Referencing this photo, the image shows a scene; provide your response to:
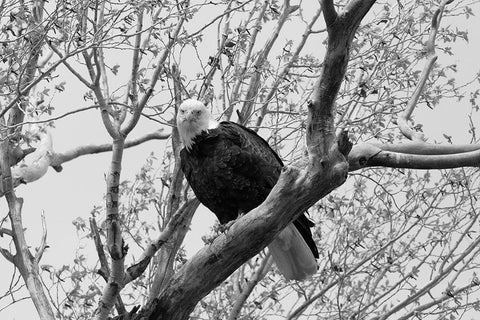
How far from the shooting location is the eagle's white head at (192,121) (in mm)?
6434

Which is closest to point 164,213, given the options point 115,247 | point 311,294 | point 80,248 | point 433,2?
point 80,248

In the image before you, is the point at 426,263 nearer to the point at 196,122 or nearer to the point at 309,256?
the point at 309,256

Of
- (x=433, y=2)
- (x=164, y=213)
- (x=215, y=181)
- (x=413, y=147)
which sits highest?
(x=433, y=2)

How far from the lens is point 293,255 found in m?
6.71

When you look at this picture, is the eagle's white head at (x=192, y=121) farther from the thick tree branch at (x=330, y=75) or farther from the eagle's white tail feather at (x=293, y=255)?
the thick tree branch at (x=330, y=75)

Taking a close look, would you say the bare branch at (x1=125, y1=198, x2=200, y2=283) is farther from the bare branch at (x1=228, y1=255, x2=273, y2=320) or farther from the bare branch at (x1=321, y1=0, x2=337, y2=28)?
the bare branch at (x1=321, y1=0, x2=337, y2=28)

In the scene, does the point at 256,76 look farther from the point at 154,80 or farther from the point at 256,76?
the point at 154,80

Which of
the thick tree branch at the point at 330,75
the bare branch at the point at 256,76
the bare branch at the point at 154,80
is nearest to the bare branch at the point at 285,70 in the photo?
the bare branch at the point at 256,76

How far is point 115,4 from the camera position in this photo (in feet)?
22.9

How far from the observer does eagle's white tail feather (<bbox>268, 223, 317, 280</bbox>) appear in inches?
260

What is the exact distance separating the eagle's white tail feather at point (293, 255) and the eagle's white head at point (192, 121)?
0.87 metres

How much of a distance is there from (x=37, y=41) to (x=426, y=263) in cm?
372

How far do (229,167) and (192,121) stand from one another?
0.40 m

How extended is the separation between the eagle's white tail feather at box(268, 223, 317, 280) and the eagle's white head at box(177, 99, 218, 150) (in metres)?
0.87
